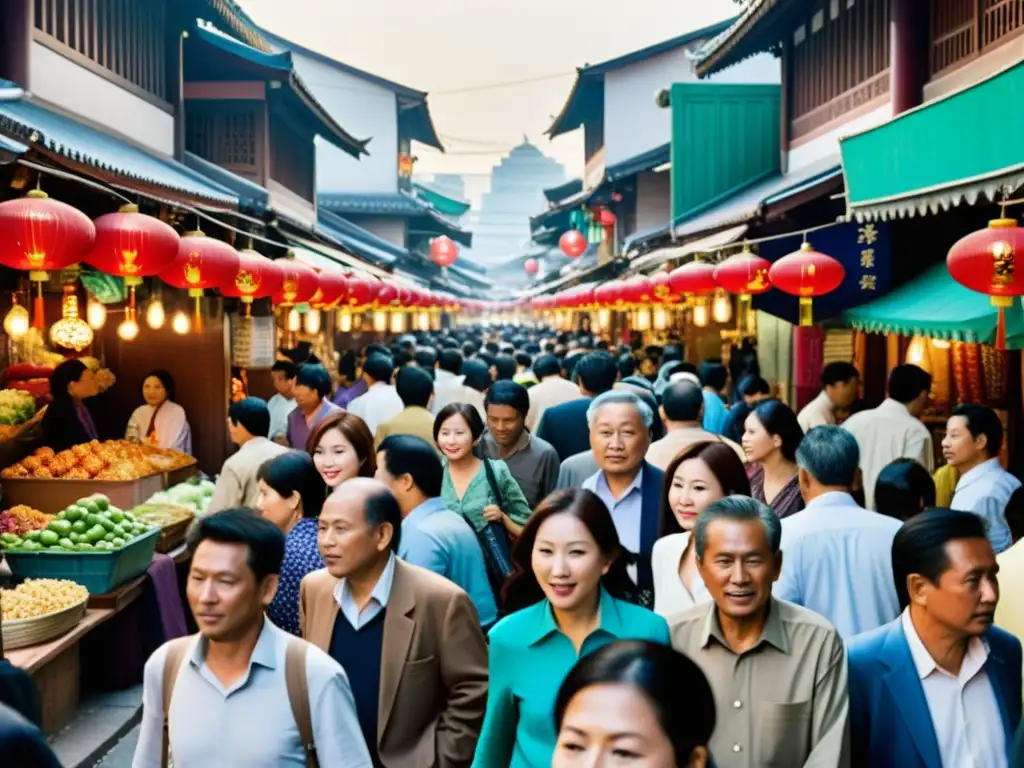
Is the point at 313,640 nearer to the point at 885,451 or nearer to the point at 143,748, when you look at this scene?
the point at 143,748

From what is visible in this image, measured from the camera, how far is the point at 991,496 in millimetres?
6797

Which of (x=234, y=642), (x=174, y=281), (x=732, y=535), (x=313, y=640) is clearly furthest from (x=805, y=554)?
(x=174, y=281)

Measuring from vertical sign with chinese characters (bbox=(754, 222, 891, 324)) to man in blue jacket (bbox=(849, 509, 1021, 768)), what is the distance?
7839 mm

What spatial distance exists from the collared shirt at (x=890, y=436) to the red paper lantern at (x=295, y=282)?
6131mm

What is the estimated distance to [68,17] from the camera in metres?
12.0

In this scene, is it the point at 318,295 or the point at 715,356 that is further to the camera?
the point at 715,356

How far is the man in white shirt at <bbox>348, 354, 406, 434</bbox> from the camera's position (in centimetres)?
1134

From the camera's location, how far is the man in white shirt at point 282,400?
12383 mm

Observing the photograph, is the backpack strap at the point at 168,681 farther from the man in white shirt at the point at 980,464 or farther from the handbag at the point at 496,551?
the man in white shirt at the point at 980,464

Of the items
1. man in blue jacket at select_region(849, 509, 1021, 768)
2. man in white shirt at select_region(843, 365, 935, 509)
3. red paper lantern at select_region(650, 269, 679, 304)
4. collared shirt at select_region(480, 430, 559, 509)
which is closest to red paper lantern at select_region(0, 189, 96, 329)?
collared shirt at select_region(480, 430, 559, 509)

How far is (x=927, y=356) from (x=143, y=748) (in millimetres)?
10842

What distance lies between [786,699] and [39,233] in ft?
16.1

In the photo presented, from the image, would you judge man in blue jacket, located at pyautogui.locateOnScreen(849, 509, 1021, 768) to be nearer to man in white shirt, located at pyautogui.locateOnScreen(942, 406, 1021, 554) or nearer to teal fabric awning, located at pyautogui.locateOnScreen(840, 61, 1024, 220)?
man in white shirt, located at pyautogui.locateOnScreen(942, 406, 1021, 554)

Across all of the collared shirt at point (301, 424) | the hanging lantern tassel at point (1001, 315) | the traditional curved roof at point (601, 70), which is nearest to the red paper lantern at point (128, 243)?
the collared shirt at point (301, 424)
